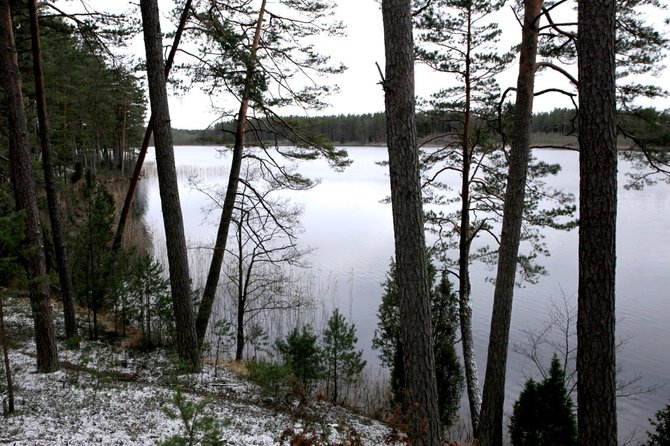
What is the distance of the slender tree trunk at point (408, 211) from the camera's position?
3.66m

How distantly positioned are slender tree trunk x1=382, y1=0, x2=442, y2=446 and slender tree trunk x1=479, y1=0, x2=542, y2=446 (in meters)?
2.68

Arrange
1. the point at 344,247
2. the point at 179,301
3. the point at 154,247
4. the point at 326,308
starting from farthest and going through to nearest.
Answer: the point at 344,247 < the point at 154,247 < the point at 326,308 < the point at 179,301

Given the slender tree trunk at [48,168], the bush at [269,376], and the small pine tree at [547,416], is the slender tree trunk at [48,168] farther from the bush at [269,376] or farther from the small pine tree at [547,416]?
the small pine tree at [547,416]

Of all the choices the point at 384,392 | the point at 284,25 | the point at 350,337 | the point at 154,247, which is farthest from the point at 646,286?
the point at 154,247

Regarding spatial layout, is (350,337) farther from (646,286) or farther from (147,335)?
(646,286)

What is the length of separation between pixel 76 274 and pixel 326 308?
635 centimetres

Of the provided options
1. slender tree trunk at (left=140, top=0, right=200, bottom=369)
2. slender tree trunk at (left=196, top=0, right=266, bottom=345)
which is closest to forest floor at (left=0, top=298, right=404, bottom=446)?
slender tree trunk at (left=140, top=0, right=200, bottom=369)

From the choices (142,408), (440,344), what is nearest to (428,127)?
(440,344)

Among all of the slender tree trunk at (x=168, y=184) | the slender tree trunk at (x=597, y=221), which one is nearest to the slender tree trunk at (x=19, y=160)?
the slender tree trunk at (x=168, y=184)

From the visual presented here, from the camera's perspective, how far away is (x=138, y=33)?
675cm

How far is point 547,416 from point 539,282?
26.5ft

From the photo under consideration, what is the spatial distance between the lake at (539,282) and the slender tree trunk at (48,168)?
3.32 m

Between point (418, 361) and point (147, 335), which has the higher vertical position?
point (418, 361)

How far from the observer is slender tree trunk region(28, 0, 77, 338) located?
20.6ft
